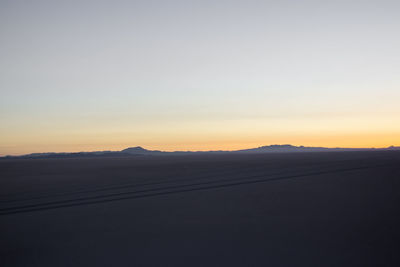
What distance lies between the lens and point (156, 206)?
9.14 m

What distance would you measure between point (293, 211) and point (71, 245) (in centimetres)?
498

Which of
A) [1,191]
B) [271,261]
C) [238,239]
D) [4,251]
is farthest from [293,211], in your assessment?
[1,191]

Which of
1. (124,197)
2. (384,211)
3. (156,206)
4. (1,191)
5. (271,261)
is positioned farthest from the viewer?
(1,191)

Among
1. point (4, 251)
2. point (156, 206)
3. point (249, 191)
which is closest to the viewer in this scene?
point (4, 251)

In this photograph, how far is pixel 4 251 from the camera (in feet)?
18.2

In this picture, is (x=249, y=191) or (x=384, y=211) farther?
(x=249, y=191)

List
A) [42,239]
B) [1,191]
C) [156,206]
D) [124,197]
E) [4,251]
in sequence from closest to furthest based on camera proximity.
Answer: [4,251], [42,239], [156,206], [124,197], [1,191]

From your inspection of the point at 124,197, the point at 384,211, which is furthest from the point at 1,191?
the point at 384,211

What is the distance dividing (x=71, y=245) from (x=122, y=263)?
55.5 inches

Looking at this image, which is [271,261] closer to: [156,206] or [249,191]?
[156,206]

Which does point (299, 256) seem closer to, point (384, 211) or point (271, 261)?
point (271, 261)

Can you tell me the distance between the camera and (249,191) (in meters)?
11.6

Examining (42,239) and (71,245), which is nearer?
(71,245)

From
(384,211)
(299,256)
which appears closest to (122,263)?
(299,256)
